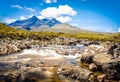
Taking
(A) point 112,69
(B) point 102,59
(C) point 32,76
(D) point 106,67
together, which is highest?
(B) point 102,59

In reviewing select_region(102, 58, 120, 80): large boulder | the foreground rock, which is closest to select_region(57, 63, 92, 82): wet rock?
the foreground rock

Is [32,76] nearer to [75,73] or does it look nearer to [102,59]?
[75,73]

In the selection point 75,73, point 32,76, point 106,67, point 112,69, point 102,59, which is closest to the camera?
point 32,76

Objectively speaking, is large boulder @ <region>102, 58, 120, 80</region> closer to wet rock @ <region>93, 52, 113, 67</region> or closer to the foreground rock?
the foreground rock

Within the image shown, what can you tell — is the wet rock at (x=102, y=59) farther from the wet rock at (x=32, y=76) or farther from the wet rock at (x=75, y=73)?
the wet rock at (x=32, y=76)

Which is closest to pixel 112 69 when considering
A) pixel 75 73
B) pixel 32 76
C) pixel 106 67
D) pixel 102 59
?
pixel 106 67

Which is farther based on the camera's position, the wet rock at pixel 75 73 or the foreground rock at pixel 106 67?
the foreground rock at pixel 106 67

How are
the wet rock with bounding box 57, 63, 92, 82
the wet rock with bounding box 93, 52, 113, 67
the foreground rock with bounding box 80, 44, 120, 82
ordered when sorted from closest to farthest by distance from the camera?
the wet rock with bounding box 57, 63, 92, 82
the foreground rock with bounding box 80, 44, 120, 82
the wet rock with bounding box 93, 52, 113, 67

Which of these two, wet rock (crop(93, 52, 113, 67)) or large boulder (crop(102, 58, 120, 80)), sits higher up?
wet rock (crop(93, 52, 113, 67))

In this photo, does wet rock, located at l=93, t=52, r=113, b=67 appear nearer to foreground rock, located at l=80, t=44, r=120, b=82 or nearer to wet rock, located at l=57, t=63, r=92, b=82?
foreground rock, located at l=80, t=44, r=120, b=82

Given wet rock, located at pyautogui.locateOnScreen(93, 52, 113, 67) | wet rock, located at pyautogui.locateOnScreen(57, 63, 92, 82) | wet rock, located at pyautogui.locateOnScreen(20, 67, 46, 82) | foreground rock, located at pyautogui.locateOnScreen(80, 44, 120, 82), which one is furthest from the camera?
wet rock, located at pyautogui.locateOnScreen(93, 52, 113, 67)

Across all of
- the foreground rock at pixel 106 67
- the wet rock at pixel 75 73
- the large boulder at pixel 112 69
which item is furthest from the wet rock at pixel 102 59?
the wet rock at pixel 75 73

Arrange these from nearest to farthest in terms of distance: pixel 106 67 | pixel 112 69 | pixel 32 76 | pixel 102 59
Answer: pixel 32 76, pixel 112 69, pixel 106 67, pixel 102 59

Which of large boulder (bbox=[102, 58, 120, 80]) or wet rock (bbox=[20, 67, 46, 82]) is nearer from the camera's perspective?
wet rock (bbox=[20, 67, 46, 82])
